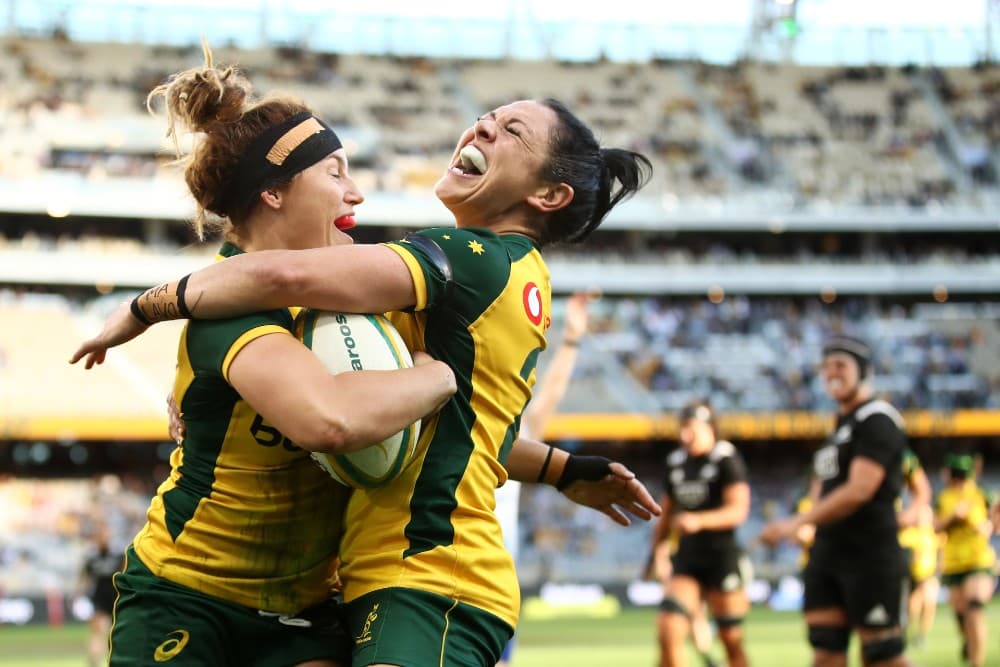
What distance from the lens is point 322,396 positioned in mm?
2688

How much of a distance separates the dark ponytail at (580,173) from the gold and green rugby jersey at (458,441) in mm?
321

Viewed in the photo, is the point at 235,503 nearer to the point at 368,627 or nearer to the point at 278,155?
the point at 368,627

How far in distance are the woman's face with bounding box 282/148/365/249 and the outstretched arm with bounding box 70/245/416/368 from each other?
0.30m

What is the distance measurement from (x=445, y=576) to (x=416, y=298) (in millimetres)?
656

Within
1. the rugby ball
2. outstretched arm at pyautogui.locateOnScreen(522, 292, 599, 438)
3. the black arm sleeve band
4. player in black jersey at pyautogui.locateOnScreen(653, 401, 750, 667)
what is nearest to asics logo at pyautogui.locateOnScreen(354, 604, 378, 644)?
the rugby ball

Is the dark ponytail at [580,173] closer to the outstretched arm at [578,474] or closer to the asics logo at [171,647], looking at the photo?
the outstretched arm at [578,474]

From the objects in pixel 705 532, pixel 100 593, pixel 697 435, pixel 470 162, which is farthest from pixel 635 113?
pixel 470 162

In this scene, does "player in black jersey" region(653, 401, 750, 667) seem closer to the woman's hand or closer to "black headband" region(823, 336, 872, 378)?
"black headband" region(823, 336, 872, 378)

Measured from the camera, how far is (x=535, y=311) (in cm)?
318

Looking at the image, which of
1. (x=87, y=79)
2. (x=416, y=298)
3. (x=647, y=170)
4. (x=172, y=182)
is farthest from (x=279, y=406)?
(x=87, y=79)

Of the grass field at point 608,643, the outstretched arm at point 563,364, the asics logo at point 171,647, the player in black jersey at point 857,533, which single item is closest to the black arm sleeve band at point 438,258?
the asics logo at point 171,647

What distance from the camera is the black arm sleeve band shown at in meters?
2.93

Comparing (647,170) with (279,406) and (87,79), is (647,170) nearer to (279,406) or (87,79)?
(279,406)

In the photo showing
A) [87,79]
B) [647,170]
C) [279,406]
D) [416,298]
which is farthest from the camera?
[87,79]
